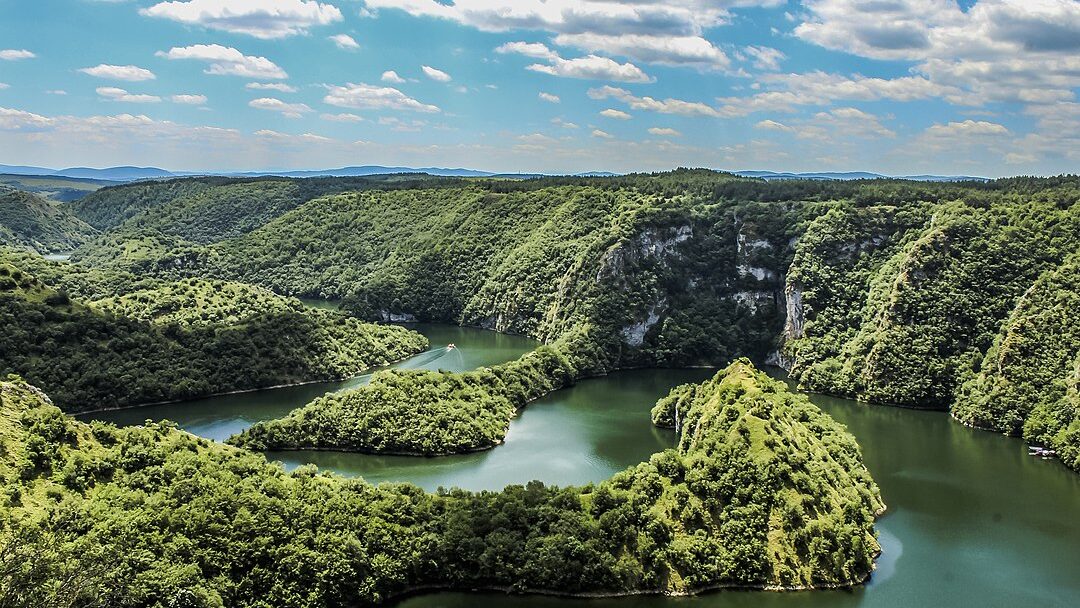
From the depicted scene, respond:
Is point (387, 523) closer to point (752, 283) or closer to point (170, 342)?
point (170, 342)

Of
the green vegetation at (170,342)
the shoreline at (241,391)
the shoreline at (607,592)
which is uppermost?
the green vegetation at (170,342)

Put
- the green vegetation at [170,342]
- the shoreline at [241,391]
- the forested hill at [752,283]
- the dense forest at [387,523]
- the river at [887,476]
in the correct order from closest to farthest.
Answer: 1. the dense forest at [387,523]
2. the river at [887,476]
3. the shoreline at [241,391]
4. the green vegetation at [170,342]
5. the forested hill at [752,283]

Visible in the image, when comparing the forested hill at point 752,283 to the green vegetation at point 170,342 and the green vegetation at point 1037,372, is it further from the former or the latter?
the green vegetation at point 170,342

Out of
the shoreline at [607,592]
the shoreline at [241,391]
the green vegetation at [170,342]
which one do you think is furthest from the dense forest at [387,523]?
the green vegetation at [170,342]

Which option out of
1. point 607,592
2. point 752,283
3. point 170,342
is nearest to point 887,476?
point 607,592

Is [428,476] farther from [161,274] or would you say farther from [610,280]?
[161,274]
